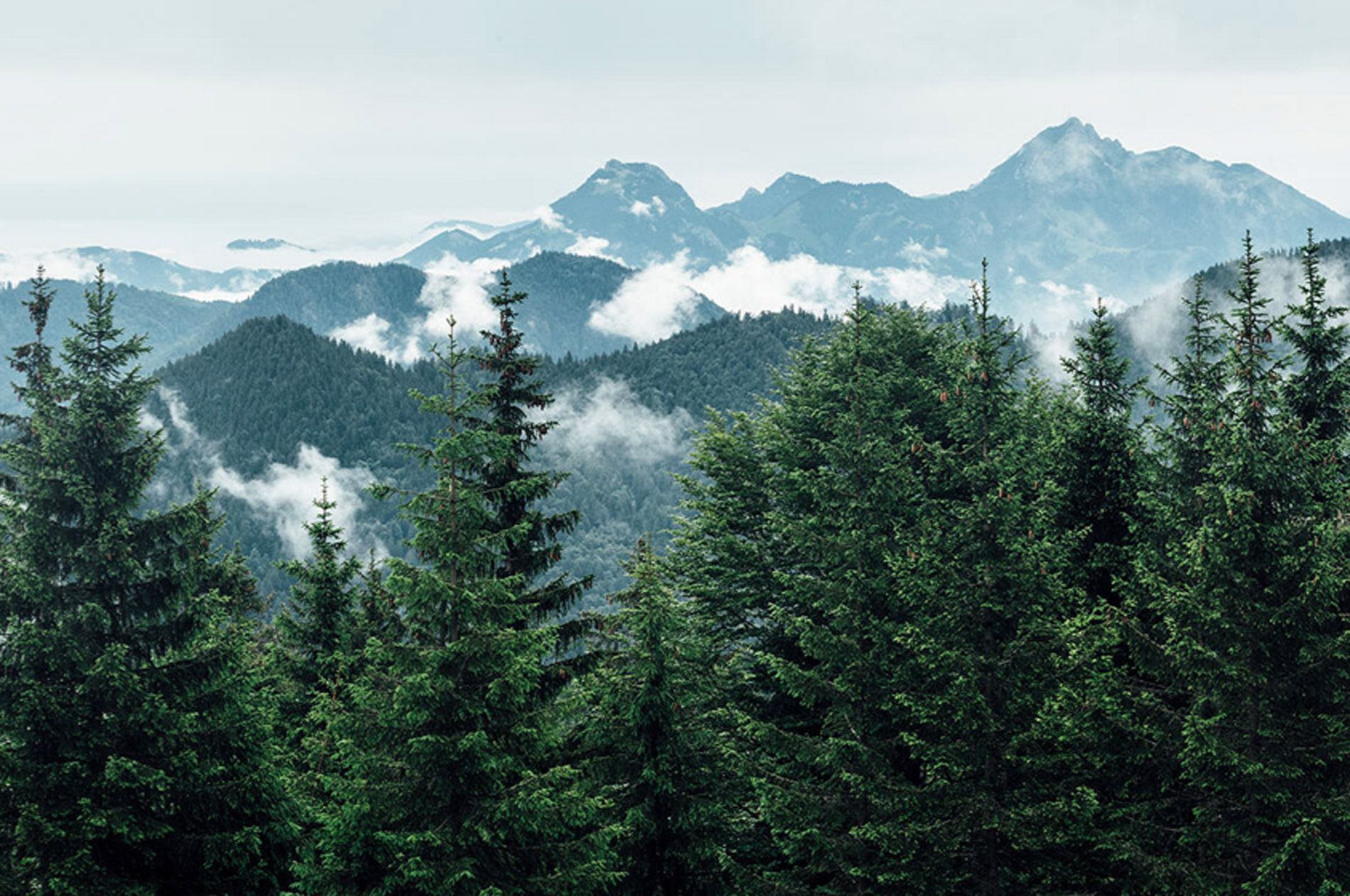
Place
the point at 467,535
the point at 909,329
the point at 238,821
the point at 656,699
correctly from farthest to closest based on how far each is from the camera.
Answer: the point at 909,329 < the point at 656,699 < the point at 238,821 < the point at 467,535

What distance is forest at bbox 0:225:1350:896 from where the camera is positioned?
16.3 metres

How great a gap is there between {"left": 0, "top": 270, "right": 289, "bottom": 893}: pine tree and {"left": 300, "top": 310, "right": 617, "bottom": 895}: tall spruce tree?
2.09 meters

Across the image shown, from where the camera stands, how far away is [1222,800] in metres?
17.0

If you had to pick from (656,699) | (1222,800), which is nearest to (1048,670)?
(1222,800)

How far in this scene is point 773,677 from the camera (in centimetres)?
2411

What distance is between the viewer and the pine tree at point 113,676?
16.3m

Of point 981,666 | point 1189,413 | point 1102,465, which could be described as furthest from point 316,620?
point 1189,413

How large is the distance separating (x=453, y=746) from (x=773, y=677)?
10018 mm

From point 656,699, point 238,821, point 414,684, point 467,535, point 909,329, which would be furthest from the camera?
point 909,329

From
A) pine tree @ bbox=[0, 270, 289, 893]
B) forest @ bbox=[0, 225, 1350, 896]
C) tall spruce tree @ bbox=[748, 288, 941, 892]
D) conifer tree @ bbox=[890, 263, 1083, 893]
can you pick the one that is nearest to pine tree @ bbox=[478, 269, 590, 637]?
forest @ bbox=[0, 225, 1350, 896]

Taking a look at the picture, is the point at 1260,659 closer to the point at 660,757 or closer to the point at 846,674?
the point at 846,674

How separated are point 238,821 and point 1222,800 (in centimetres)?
1636

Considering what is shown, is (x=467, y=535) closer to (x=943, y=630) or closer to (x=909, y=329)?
(x=943, y=630)

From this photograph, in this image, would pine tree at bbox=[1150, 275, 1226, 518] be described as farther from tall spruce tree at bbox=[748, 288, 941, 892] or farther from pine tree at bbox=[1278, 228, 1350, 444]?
tall spruce tree at bbox=[748, 288, 941, 892]
